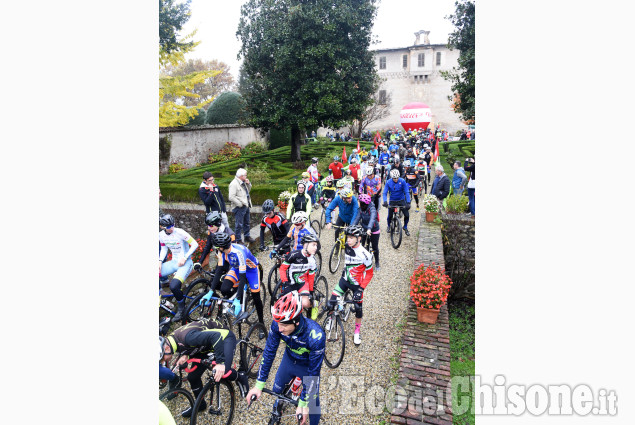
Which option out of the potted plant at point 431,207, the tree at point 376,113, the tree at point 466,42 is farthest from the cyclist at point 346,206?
the tree at point 376,113

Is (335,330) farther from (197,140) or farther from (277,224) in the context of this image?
(197,140)

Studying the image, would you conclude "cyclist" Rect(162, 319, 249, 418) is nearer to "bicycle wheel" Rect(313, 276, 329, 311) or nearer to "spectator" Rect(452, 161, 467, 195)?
"bicycle wheel" Rect(313, 276, 329, 311)

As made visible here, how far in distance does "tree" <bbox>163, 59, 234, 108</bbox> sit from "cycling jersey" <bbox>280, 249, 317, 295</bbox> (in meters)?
46.0

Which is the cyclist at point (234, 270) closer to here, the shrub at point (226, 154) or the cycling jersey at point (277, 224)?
the cycling jersey at point (277, 224)

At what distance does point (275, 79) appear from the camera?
21.8 m

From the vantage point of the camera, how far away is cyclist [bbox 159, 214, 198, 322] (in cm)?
653

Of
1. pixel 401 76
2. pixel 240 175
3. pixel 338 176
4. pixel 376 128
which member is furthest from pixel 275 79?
pixel 401 76

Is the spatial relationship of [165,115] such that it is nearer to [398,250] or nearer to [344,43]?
[344,43]

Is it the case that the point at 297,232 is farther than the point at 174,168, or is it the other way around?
the point at 174,168

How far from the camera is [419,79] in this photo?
53750 mm

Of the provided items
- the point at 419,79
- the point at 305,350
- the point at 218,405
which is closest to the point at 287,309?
the point at 305,350

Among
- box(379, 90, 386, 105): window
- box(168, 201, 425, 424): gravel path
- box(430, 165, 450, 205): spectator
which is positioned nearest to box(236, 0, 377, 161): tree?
box(430, 165, 450, 205): spectator

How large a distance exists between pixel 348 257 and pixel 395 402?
87.3 inches

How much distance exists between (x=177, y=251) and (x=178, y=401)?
9.28ft
